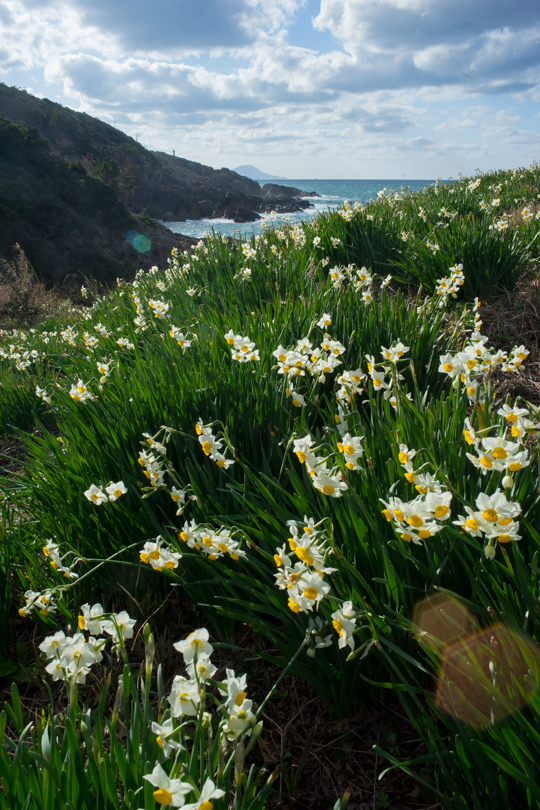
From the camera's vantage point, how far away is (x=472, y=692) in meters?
1.12

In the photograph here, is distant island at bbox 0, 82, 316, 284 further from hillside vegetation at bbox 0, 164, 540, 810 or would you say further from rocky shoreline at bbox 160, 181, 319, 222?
hillside vegetation at bbox 0, 164, 540, 810

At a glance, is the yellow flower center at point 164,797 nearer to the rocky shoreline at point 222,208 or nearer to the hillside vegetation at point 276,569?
the hillside vegetation at point 276,569

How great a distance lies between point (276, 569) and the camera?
1.54 m

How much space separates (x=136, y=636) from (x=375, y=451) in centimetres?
108

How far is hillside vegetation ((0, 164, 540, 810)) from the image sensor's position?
92 centimetres

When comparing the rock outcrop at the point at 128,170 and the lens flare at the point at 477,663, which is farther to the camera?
the rock outcrop at the point at 128,170

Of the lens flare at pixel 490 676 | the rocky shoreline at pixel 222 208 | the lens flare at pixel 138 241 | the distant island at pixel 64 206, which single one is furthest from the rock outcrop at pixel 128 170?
the lens flare at pixel 490 676

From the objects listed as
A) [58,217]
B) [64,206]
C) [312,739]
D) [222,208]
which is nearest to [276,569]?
[312,739]

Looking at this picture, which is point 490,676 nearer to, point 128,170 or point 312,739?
point 312,739

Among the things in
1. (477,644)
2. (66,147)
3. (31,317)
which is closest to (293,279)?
(477,644)

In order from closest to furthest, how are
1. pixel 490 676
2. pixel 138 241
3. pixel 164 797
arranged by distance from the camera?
pixel 164 797 < pixel 490 676 < pixel 138 241

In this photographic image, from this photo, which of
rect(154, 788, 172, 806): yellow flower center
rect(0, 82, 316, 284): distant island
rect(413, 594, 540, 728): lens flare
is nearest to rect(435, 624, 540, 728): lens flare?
rect(413, 594, 540, 728): lens flare

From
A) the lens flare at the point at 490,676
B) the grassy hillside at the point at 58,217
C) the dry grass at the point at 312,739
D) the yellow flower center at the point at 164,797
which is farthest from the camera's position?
the grassy hillside at the point at 58,217

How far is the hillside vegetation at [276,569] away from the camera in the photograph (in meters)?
0.92
